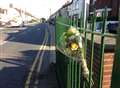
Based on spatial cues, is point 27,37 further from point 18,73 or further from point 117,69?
point 117,69

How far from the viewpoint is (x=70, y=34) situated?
3594 millimetres

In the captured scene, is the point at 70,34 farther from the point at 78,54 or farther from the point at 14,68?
the point at 14,68

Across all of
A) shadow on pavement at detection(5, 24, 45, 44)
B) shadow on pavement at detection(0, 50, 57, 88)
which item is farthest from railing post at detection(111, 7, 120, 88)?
shadow on pavement at detection(5, 24, 45, 44)

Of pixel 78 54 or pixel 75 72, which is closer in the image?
pixel 78 54

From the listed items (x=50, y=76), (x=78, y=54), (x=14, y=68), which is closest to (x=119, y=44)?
(x=78, y=54)

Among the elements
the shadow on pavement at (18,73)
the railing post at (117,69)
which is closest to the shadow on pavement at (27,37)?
the shadow on pavement at (18,73)

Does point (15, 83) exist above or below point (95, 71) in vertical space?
below

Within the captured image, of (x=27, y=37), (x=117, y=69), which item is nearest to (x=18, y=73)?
(x=117, y=69)

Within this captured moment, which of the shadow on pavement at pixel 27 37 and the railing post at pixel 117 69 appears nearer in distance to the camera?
the railing post at pixel 117 69

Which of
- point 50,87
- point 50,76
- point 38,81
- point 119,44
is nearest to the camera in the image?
point 119,44

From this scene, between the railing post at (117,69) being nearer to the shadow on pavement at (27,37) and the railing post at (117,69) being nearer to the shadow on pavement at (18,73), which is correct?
the shadow on pavement at (18,73)

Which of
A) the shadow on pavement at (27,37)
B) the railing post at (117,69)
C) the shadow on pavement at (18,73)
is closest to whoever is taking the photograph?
the railing post at (117,69)

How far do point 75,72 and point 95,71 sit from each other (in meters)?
0.40

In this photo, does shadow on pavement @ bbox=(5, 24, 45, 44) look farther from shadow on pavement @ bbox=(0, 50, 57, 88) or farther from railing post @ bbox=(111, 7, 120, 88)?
railing post @ bbox=(111, 7, 120, 88)
